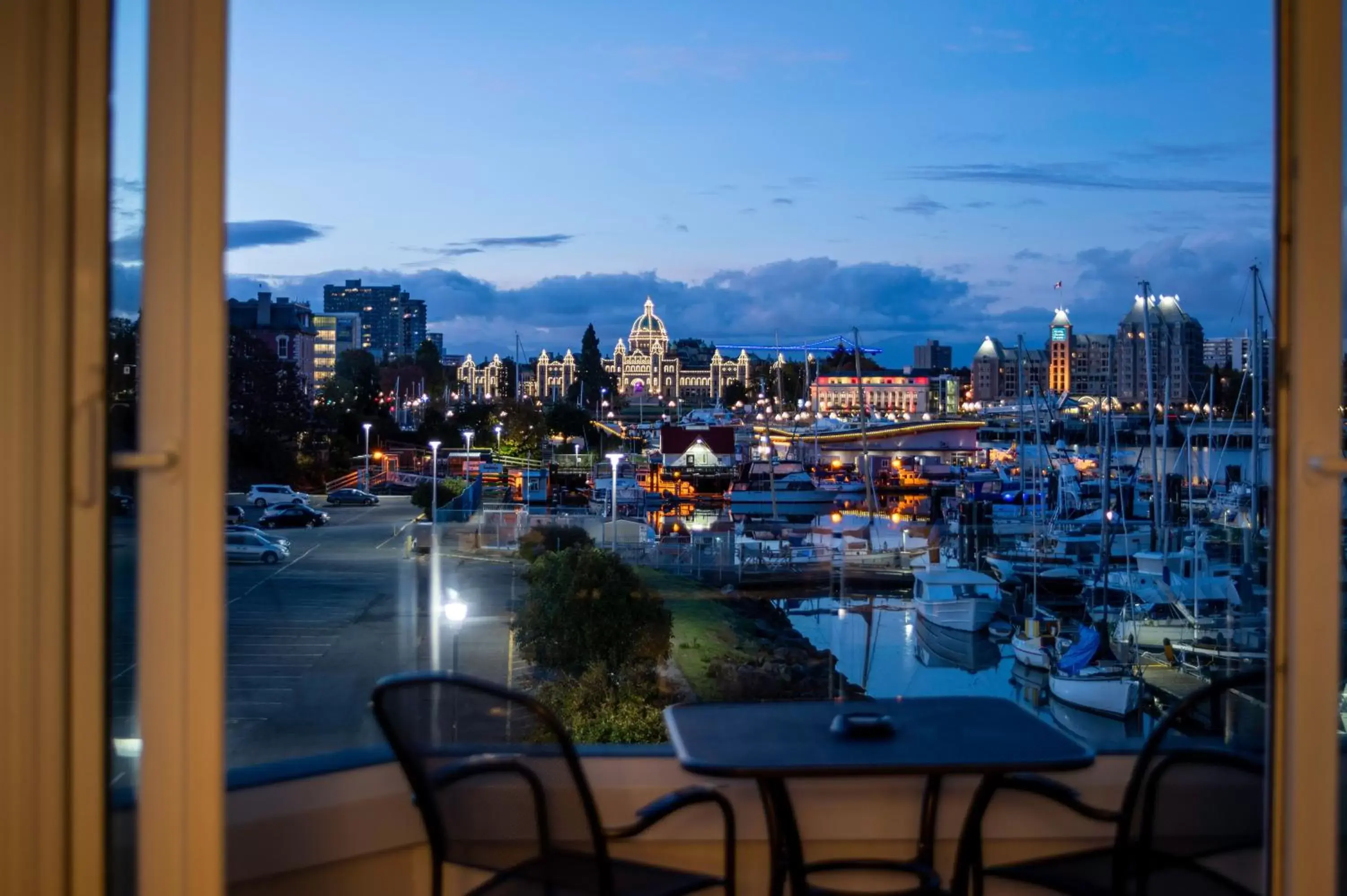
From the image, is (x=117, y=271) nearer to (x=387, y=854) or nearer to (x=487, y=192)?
(x=387, y=854)

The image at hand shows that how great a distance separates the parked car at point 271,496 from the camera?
26.3ft

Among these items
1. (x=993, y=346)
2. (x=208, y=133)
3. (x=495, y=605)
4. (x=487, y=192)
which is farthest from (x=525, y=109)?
(x=993, y=346)

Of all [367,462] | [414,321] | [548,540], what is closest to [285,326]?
[367,462]

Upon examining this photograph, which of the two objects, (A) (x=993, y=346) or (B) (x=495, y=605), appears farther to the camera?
(A) (x=993, y=346)

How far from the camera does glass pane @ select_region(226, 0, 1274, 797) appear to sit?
4.90 m

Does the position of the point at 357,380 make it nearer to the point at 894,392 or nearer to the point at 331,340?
the point at 331,340

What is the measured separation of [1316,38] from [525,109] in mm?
7983

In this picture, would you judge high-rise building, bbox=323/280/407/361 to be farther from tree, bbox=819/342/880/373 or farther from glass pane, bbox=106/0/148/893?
glass pane, bbox=106/0/148/893

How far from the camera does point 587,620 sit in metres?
7.03

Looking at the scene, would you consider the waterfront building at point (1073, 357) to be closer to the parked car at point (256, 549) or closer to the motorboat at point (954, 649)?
the motorboat at point (954, 649)

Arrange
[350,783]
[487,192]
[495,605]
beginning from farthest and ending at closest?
[487,192] → [495,605] → [350,783]

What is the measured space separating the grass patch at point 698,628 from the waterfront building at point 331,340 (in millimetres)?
12883

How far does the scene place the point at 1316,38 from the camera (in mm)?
1069

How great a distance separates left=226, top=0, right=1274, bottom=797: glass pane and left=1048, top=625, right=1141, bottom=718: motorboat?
0.15 feet
